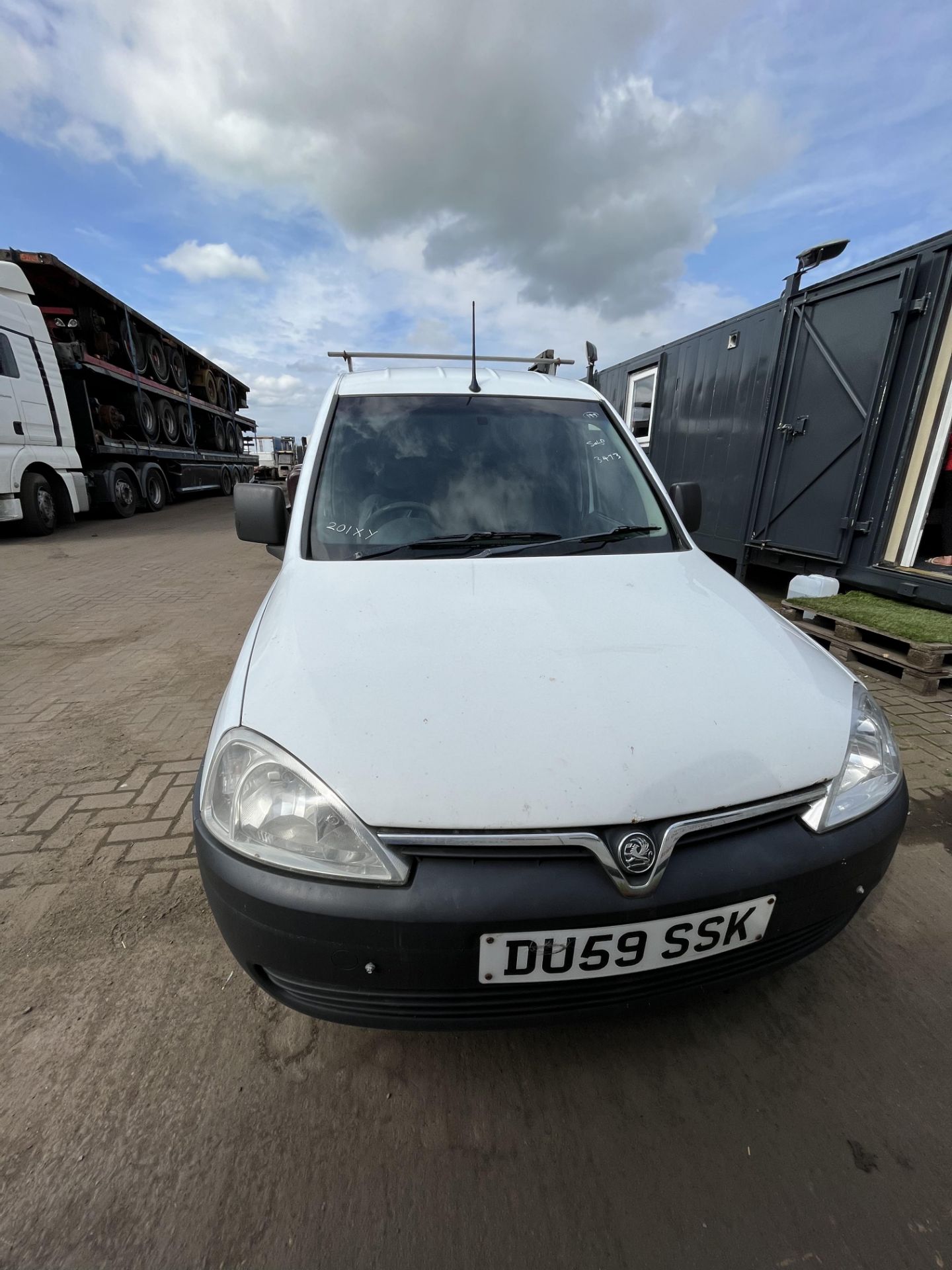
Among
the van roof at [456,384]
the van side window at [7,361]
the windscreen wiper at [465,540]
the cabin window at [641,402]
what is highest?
the van side window at [7,361]

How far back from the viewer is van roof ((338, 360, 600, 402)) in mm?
2510

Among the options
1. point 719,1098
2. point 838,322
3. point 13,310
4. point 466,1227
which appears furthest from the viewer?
point 13,310

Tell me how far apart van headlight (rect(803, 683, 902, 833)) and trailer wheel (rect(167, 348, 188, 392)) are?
17.5 meters

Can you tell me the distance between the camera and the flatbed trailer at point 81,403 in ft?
29.4

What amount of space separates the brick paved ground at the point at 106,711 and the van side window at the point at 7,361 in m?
3.28

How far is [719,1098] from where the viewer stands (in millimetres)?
1380

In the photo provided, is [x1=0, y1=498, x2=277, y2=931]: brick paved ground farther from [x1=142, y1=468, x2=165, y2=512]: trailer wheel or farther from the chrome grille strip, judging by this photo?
[x1=142, y1=468, x2=165, y2=512]: trailer wheel

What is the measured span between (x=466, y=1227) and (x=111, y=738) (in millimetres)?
2796

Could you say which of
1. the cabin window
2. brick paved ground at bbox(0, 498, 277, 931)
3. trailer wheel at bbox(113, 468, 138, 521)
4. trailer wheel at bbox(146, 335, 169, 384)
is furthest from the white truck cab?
the cabin window

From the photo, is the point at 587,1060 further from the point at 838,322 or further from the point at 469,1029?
the point at 838,322

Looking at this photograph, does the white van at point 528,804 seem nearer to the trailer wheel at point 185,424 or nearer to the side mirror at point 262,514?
the side mirror at point 262,514

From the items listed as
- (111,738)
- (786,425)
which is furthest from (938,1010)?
(786,425)

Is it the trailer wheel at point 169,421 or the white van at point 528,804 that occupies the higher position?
the trailer wheel at point 169,421

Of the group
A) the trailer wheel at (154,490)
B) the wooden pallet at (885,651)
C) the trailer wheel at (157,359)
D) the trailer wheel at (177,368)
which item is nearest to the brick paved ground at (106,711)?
the wooden pallet at (885,651)
